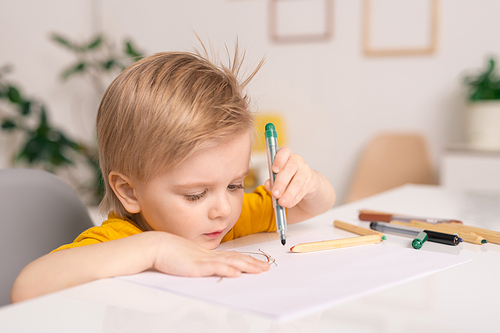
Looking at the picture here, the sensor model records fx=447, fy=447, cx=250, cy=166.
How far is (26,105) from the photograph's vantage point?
235 cm

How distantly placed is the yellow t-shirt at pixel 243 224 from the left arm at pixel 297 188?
44 mm

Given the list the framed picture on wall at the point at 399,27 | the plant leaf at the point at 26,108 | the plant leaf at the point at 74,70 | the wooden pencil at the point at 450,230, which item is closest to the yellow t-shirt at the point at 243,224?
the wooden pencil at the point at 450,230

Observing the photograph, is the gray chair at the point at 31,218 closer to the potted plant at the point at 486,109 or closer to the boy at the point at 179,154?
the boy at the point at 179,154

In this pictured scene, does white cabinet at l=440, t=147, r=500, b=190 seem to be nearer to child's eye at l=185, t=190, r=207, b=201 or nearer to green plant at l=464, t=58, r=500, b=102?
green plant at l=464, t=58, r=500, b=102

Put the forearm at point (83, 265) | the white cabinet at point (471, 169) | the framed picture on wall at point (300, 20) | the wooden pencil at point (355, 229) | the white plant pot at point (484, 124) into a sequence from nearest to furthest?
the forearm at point (83, 265)
the wooden pencil at point (355, 229)
the white cabinet at point (471, 169)
the white plant pot at point (484, 124)
the framed picture on wall at point (300, 20)

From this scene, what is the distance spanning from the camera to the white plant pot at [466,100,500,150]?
2014 mm

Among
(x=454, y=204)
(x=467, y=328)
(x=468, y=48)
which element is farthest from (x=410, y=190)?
(x=468, y=48)

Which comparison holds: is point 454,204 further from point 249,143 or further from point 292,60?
point 292,60

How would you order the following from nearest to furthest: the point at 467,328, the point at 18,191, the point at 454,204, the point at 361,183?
the point at 467,328 → the point at 18,191 → the point at 454,204 → the point at 361,183

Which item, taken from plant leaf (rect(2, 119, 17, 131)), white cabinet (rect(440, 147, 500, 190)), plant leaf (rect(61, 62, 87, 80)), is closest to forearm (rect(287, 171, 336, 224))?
white cabinet (rect(440, 147, 500, 190))

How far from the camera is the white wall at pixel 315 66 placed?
2289 millimetres

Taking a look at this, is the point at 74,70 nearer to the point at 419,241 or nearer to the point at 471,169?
the point at 471,169

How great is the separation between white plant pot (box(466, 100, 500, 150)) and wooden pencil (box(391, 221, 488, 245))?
1.50m

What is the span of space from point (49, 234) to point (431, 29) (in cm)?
218
